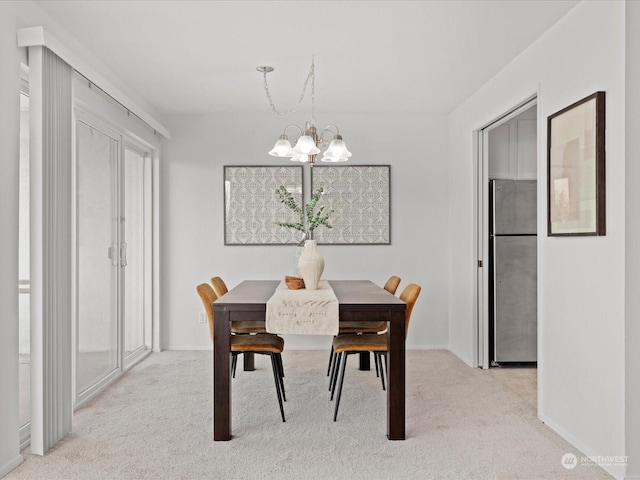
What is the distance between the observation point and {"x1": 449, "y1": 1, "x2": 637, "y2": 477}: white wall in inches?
100

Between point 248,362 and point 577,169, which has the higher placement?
point 577,169

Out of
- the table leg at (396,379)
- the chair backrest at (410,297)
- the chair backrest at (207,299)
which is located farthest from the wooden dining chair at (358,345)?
the chair backrest at (207,299)

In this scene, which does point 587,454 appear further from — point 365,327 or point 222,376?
point 222,376

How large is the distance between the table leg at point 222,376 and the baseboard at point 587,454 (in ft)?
6.22

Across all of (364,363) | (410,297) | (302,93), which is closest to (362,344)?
(410,297)

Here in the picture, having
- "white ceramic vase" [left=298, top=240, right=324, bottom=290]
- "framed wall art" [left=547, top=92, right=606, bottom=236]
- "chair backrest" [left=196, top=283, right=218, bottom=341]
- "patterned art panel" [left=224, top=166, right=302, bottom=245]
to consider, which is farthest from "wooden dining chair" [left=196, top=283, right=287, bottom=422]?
"patterned art panel" [left=224, top=166, right=302, bottom=245]

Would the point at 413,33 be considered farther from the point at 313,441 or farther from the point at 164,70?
the point at 313,441

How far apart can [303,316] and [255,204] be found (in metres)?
2.69

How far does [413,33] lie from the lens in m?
3.35

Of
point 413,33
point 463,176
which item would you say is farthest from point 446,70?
point 463,176

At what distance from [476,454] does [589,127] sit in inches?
75.2

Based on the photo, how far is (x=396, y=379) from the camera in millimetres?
3039

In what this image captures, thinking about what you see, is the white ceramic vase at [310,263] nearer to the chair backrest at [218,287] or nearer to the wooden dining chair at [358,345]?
the wooden dining chair at [358,345]

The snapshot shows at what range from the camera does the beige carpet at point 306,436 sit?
2.63 metres
